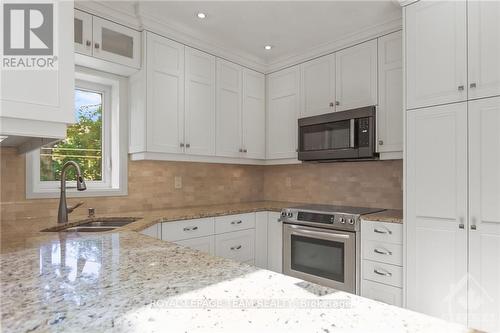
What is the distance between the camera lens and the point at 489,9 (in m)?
1.83

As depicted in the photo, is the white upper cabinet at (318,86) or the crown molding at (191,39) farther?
the white upper cabinet at (318,86)

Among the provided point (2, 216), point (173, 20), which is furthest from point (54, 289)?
point (173, 20)

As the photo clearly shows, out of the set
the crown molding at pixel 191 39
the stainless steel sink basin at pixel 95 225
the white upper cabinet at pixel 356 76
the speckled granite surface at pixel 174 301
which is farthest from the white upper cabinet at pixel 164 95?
the speckled granite surface at pixel 174 301

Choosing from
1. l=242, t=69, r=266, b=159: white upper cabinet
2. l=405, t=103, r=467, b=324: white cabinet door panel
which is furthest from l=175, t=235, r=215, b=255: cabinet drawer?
l=405, t=103, r=467, b=324: white cabinet door panel

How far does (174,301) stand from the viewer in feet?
2.36

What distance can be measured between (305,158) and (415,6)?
5.03ft

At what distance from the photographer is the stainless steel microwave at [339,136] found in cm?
265

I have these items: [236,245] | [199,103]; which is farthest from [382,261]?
[199,103]

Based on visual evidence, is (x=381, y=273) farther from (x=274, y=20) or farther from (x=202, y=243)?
(x=274, y=20)

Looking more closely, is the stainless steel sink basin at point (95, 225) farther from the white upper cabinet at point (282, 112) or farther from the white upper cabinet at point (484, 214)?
the white upper cabinet at point (484, 214)

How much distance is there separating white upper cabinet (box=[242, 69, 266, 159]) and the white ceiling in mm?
412

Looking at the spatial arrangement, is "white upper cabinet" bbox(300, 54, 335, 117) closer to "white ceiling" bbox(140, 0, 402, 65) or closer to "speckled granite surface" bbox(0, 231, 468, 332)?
"white ceiling" bbox(140, 0, 402, 65)

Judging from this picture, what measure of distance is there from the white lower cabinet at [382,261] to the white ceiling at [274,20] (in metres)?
1.70

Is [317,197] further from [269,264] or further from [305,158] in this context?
[269,264]
